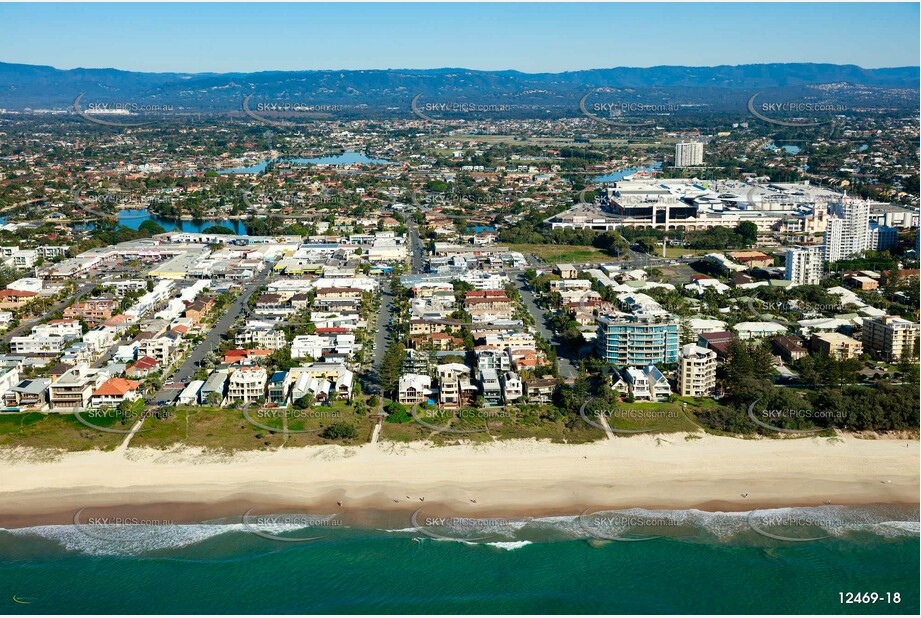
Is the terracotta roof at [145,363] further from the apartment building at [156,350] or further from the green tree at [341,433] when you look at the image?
the green tree at [341,433]

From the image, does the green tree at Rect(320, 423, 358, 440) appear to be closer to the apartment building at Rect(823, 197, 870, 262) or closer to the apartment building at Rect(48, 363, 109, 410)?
the apartment building at Rect(48, 363, 109, 410)

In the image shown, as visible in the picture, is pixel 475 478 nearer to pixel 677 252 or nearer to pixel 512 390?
pixel 512 390

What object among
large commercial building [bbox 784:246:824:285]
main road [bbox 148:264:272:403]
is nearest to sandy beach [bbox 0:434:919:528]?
main road [bbox 148:264:272:403]

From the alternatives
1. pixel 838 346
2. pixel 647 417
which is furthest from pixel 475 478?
pixel 838 346

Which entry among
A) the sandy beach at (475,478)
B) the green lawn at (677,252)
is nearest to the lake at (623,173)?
the green lawn at (677,252)

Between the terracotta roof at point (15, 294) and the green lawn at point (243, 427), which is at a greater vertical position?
the terracotta roof at point (15, 294)

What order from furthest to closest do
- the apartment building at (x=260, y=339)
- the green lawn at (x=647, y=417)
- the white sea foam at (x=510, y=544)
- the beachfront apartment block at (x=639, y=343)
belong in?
the apartment building at (x=260, y=339), the beachfront apartment block at (x=639, y=343), the green lawn at (x=647, y=417), the white sea foam at (x=510, y=544)
